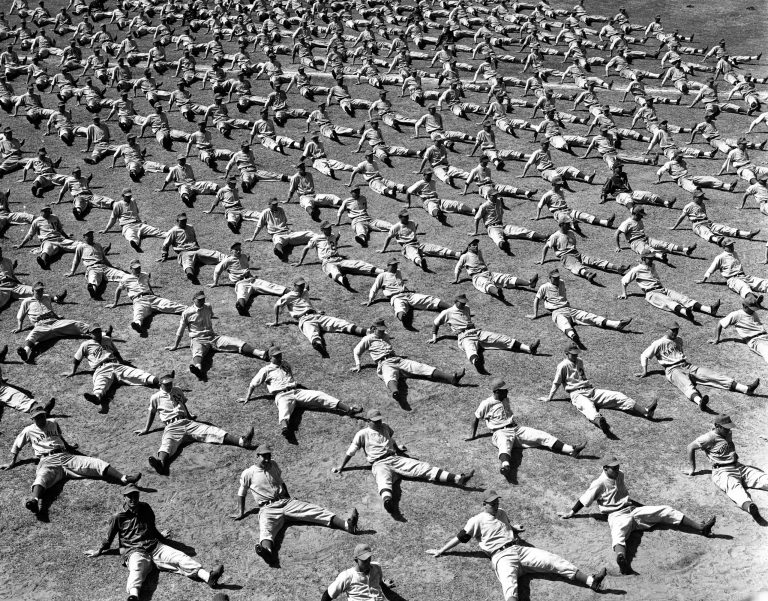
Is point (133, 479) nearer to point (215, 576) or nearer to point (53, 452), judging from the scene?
point (53, 452)

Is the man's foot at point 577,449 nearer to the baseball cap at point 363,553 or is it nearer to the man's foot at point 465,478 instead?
the man's foot at point 465,478

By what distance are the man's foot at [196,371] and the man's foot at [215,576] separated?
696 cm

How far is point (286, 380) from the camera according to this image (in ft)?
62.0

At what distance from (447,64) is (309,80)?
8.69 m

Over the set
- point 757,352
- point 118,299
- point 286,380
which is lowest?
point 118,299

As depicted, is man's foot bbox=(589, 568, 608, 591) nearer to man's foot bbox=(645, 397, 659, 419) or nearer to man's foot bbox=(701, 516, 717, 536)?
man's foot bbox=(701, 516, 717, 536)

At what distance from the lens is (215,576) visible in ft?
45.9

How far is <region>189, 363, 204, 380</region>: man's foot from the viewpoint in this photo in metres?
19.9

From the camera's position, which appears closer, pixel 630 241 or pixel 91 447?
pixel 91 447

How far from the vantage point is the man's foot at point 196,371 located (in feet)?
65.3

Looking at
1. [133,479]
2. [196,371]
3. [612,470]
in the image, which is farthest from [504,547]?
[196,371]

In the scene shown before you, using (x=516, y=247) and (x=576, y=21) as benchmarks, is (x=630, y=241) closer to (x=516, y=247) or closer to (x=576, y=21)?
(x=516, y=247)

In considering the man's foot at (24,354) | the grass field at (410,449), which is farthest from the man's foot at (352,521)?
the man's foot at (24,354)

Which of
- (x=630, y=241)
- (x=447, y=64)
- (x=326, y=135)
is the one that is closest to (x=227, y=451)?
(x=630, y=241)
